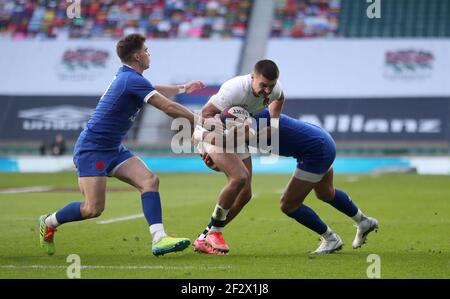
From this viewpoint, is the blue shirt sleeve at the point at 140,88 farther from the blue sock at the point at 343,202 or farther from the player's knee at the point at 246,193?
the blue sock at the point at 343,202

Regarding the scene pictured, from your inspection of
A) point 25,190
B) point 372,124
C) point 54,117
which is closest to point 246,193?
point 25,190

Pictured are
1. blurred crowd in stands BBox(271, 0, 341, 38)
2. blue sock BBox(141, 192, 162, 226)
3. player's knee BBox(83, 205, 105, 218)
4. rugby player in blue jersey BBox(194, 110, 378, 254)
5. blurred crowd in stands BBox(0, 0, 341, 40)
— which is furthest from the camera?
blurred crowd in stands BBox(0, 0, 341, 40)

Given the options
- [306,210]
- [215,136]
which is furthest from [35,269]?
[306,210]

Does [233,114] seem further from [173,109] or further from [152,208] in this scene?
[152,208]

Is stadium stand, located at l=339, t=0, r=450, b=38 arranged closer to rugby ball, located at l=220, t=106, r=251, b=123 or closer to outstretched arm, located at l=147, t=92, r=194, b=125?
rugby ball, located at l=220, t=106, r=251, b=123

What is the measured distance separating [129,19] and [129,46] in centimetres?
3103

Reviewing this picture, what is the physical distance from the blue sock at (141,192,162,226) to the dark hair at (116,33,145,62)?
145 centimetres

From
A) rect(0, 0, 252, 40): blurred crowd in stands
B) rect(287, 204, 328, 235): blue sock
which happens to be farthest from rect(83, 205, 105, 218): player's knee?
rect(0, 0, 252, 40): blurred crowd in stands

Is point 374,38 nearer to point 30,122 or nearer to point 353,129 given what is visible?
point 353,129

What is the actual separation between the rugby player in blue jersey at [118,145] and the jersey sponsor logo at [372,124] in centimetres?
2471

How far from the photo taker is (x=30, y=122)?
3672 centimetres

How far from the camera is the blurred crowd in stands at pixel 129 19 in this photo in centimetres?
3972

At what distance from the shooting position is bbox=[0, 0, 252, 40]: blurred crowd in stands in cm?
3972

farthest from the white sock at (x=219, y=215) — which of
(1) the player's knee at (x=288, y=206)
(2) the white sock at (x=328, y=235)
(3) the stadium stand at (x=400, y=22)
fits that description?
(3) the stadium stand at (x=400, y=22)
